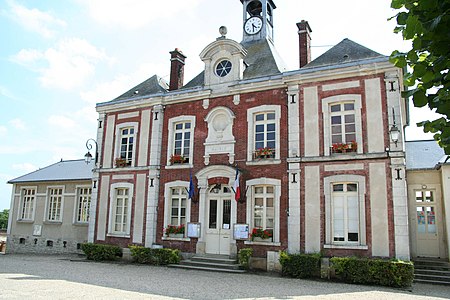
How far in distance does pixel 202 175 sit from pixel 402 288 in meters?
6.73

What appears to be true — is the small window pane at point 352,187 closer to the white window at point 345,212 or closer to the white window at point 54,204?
the white window at point 345,212

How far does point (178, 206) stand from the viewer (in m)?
13.6

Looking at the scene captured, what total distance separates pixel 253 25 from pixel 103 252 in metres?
10.8

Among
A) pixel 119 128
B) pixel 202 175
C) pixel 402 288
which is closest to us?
pixel 402 288

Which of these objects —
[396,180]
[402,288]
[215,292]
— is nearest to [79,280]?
[215,292]

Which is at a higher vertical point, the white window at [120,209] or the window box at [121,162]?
the window box at [121,162]

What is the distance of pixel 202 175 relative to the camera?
1302 cm

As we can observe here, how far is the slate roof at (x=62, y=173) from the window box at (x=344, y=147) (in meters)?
10.9

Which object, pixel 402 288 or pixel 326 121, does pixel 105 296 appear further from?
pixel 326 121

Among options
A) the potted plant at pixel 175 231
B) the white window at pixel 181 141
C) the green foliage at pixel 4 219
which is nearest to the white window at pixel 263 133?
the white window at pixel 181 141

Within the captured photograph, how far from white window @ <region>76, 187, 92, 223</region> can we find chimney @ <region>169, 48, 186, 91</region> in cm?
621

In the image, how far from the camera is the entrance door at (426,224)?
11805mm

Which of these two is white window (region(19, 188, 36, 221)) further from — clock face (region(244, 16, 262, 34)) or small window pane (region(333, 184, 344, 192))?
small window pane (region(333, 184, 344, 192))

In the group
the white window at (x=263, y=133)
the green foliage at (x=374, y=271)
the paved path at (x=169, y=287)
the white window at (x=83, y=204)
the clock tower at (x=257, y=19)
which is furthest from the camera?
the white window at (x=83, y=204)
